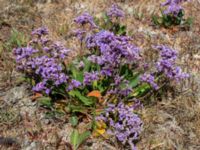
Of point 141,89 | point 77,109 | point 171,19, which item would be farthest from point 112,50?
point 171,19

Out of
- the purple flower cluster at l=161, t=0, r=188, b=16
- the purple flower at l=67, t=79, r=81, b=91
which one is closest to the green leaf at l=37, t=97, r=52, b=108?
the purple flower at l=67, t=79, r=81, b=91

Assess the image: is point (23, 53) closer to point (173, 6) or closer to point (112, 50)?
point (112, 50)

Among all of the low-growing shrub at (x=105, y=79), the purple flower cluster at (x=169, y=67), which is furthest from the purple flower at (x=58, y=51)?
the purple flower cluster at (x=169, y=67)

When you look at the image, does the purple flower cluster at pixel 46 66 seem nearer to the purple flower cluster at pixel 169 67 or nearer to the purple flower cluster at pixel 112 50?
the purple flower cluster at pixel 112 50

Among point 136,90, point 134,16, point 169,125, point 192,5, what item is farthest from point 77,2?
A: point 169,125

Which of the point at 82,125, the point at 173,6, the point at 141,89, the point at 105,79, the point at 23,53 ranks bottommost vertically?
the point at 82,125

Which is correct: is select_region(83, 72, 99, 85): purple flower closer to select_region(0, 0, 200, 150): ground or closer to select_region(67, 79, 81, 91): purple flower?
select_region(67, 79, 81, 91): purple flower
